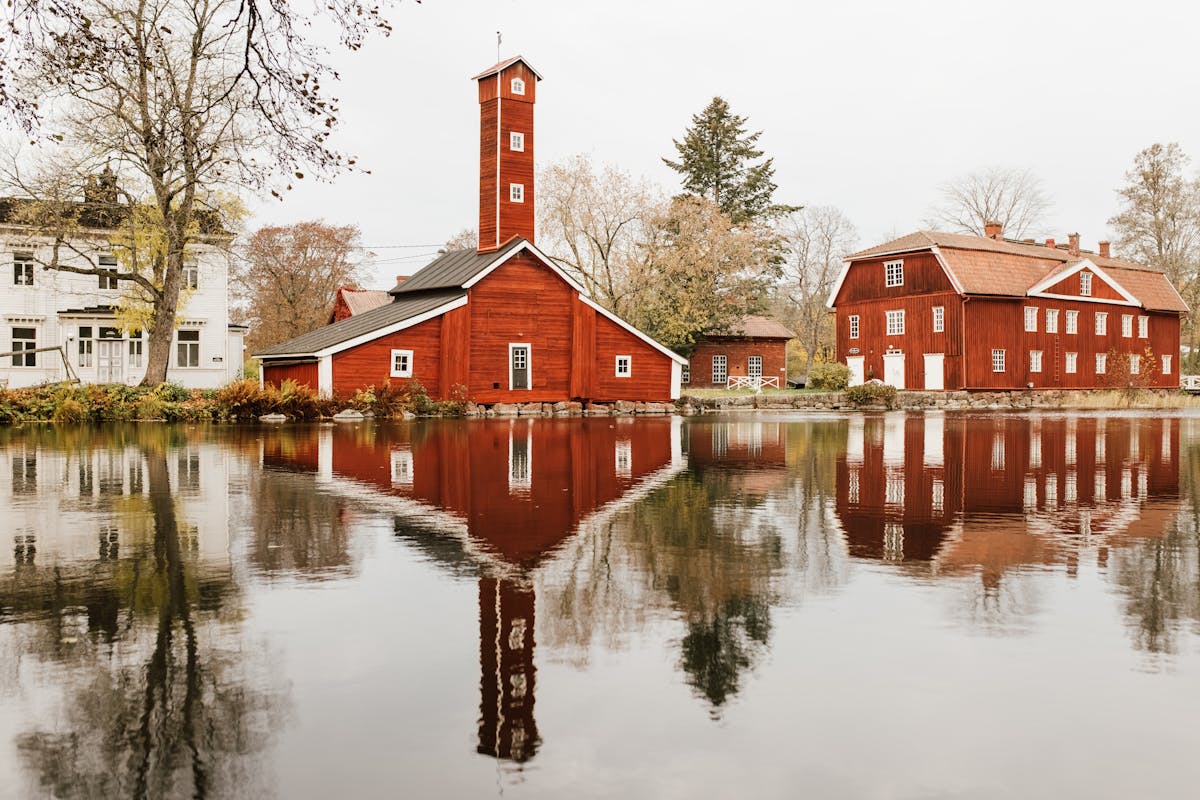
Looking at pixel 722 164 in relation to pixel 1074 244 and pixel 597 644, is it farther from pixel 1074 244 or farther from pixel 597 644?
pixel 597 644

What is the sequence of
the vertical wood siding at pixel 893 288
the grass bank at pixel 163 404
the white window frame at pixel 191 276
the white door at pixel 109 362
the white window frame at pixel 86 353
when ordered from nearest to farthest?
the grass bank at pixel 163 404 < the white window frame at pixel 86 353 < the white door at pixel 109 362 < the white window frame at pixel 191 276 < the vertical wood siding at pixel 893 288

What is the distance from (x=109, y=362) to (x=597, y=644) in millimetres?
51141

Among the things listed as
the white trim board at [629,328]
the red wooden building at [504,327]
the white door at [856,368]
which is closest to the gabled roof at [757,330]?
the white door at [856,368]

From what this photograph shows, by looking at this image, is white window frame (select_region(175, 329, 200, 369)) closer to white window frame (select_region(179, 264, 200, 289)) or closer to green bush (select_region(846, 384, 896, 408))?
white window frame (select_region(179, 264, 200, 289))

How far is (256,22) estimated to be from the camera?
936 cm

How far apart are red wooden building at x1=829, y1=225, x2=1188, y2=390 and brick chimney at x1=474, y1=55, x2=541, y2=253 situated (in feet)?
81.0

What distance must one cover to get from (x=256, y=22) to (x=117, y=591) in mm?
5229

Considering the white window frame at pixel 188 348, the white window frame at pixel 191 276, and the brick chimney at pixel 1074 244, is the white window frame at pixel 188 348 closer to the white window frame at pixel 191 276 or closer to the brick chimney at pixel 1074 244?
the white window frame at pixel 191 276

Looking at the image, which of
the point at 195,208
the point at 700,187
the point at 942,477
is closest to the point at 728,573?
the point at 942,477

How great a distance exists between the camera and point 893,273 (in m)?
60.2

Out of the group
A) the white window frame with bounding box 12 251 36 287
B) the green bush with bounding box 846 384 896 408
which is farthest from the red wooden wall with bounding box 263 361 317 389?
the green bush with bounding box 846 384 896 408

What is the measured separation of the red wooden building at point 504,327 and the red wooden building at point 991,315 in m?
18.8

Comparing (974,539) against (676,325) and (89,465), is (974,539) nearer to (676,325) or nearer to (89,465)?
(89,465)

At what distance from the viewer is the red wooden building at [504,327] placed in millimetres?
40875
